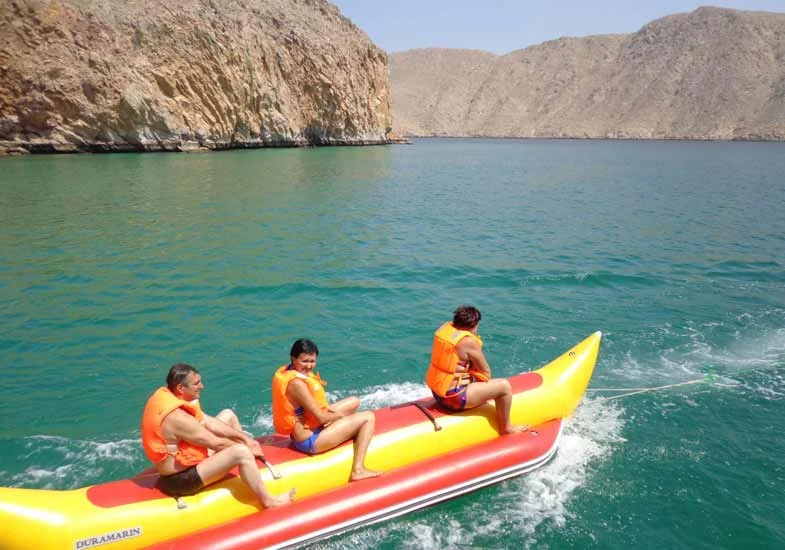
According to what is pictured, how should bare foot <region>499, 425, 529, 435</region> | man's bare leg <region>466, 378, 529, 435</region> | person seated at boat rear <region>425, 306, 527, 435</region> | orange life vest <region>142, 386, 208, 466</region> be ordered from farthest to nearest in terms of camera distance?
bare foot <region>499, 425, 529, 435</region> → man's bare leg <region>466, 378, 529, 435</region> → person seated at boat rear <region>425, 306, 527, 435</region> → orange life vest <region>142, 386, 208, 466</region>

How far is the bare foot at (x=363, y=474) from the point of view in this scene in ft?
17.3

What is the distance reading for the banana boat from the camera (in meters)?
4.35

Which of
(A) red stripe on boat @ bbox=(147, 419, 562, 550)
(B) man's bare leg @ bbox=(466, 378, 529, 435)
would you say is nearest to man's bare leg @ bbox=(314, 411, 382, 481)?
(A) red stripe on boat @ bbox=(147, 419, 562, 550)

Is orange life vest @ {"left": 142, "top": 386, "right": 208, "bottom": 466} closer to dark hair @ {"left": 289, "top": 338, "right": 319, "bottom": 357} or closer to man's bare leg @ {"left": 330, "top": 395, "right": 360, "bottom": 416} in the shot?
dark hair @ {"left": 289, "top": 338, "right": 319, "bottom": 357}

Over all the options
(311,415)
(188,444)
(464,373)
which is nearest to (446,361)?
(464,373)

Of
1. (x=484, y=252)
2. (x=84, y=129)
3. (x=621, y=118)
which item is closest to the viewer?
(x=484, y=252)

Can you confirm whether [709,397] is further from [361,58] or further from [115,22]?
[361,58]

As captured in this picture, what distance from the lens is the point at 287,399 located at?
506cm

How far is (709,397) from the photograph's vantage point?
7.78 metres

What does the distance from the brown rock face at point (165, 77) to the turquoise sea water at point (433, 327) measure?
68.1 ft

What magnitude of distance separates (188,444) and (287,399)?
3.01 feet

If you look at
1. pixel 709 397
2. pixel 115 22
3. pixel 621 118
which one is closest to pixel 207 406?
pixel 709 397

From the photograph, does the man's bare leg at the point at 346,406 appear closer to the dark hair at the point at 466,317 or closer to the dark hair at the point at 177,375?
the dark hair at the point at 466,317

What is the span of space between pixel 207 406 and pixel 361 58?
66097mm
